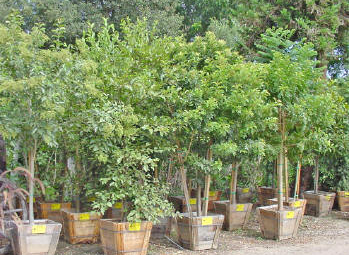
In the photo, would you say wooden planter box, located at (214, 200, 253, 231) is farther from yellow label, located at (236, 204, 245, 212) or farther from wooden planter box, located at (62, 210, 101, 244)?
wooden planter box, located at (62, 210, 101, 244)

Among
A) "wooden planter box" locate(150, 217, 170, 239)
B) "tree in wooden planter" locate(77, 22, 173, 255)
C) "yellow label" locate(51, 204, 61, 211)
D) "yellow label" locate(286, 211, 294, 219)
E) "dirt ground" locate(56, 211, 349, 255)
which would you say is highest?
"tree in wooden planter" locate(77, 22, 173, 255)

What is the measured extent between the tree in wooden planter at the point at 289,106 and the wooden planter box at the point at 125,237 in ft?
8.03

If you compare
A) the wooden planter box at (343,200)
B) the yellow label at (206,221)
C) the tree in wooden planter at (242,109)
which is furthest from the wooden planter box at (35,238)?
the wooden planter box at (343,200)

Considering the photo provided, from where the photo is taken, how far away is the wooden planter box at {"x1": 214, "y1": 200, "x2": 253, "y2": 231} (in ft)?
25.1

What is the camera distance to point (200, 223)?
6055mm

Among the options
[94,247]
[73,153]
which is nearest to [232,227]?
[94,247]

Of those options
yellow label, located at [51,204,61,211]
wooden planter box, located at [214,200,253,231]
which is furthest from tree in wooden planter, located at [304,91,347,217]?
yellow label, located at [51,204,61,211]

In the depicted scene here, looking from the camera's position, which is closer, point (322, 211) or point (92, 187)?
point (92, 187)

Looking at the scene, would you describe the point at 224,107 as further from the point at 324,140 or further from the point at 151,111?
the point at 324,140

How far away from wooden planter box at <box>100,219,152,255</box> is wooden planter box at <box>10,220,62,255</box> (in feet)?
2.16

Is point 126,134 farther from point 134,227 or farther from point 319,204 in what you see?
point 319,204

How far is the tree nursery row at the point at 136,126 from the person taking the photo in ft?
16.5

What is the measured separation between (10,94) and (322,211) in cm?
724

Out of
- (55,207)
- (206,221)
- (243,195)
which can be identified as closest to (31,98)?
(55,207)
